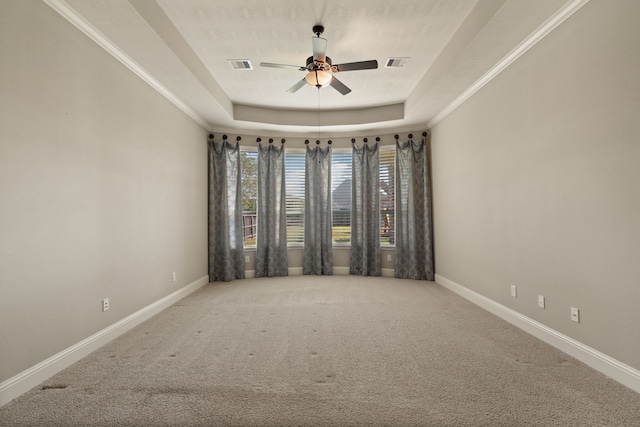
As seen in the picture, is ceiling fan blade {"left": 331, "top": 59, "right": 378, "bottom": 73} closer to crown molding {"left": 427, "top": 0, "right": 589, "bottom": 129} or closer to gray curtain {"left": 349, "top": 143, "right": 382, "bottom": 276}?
crown molding {"left": 427, "top": 0, "right": 589, "bottom": 129}

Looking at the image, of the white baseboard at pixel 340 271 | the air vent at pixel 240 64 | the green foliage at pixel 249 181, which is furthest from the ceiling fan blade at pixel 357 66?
the white baseboard at pixel 340 271

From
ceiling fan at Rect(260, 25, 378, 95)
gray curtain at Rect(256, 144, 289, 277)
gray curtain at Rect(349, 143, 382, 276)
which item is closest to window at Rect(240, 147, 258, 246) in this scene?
gray curtain at Rect(256, 144, 289, 277)

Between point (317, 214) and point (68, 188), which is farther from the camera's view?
point (317, 214)

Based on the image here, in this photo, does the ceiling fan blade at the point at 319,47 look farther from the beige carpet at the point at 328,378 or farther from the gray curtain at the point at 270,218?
the gray curtain at the point at 270,218

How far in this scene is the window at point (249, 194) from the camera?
5.88 meters

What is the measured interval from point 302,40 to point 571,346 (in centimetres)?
381

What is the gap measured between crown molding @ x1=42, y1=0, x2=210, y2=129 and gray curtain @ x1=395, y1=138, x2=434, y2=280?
383 cm

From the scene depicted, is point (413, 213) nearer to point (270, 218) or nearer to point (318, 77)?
point (270, 218)

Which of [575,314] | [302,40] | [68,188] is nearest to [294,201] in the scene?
[302,40]

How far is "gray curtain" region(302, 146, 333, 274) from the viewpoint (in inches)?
234

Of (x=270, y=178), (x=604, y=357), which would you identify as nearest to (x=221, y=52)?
(x=270, y=178)

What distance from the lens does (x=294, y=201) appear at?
6.09 metres

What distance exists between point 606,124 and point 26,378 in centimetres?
433

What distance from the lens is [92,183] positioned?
2.70 m
